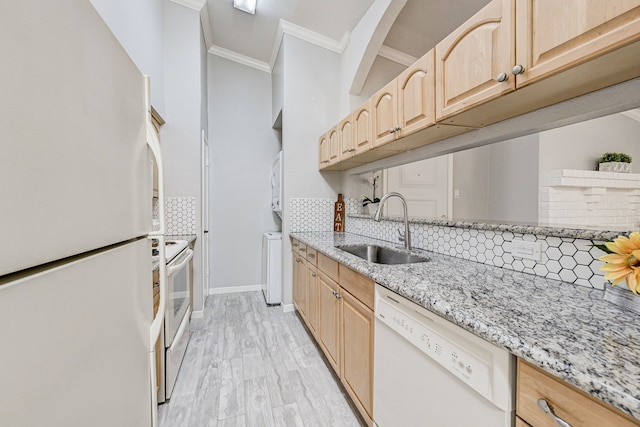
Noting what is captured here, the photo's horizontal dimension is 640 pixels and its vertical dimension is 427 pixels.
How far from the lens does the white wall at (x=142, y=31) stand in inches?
63.8

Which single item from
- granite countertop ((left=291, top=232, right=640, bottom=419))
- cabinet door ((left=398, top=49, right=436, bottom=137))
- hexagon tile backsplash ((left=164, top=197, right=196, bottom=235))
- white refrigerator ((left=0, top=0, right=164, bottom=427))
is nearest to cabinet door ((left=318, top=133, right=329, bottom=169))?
cabinet door ((left=398, top=49, right=436, bottom=137))

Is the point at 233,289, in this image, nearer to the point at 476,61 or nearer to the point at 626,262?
the point at 476,61

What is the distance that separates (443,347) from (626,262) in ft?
1.76

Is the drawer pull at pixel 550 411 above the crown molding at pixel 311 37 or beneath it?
beneath

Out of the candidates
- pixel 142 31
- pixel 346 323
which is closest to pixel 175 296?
pixel 346 323

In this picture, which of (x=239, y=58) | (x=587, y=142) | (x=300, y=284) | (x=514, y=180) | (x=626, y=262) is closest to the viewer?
(x=626, y=262)

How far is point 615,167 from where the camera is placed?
977mm

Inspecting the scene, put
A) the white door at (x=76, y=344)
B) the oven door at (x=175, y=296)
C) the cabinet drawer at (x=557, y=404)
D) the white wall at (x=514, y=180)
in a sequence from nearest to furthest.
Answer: the white door at (x=76, y=344), the cabinet drawer at (x=557, y=404), the white wall at (x=514, y=180), the oven door at (x=175, y=296)

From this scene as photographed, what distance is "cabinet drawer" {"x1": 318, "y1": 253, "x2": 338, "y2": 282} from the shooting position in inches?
67.2

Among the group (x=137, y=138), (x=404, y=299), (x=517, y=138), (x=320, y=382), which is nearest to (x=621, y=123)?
(x=517, y=138)

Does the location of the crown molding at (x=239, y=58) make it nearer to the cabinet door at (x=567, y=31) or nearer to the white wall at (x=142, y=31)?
the white wall at (x=142, y=31)

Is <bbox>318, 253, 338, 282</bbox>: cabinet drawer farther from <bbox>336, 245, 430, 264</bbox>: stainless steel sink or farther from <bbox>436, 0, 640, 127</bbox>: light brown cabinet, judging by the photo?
<bbox>436, 0, 640, 127</bbox>: light brown cabinet

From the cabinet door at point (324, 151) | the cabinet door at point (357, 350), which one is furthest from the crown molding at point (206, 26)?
the cabinet door at point (357, 350)

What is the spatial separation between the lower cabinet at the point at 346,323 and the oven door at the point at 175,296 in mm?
992
